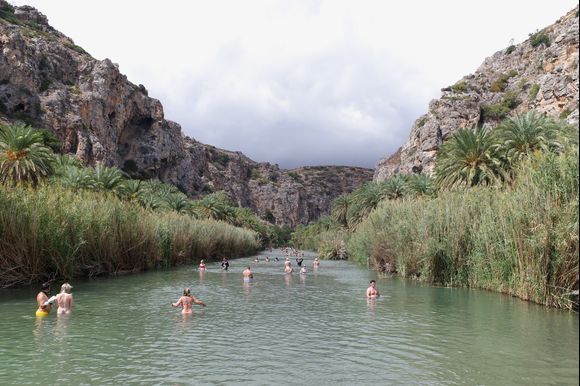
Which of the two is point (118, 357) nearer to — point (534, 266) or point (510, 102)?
point (534, 266)

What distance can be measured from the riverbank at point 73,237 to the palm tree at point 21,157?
5300mm

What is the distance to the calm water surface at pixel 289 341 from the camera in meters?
11.1

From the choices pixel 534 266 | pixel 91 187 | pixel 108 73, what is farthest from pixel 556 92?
pixel 108 73

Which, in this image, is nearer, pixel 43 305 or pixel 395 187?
pixel 43 305

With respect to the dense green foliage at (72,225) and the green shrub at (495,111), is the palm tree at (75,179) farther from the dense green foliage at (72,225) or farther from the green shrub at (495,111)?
the green shrub at (495,111)

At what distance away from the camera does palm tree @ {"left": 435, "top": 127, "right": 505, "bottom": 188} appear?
37281 mm

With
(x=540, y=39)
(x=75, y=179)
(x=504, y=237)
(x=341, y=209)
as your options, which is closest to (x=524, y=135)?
(x=504, y=237)

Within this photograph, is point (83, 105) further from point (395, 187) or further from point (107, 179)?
point (395, 187)

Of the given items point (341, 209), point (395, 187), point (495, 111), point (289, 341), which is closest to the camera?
point (289, 341)

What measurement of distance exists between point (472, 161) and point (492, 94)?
73124 millimetres

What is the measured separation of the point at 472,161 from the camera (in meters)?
38.8

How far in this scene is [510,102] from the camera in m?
94.8

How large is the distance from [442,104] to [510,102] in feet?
45.8

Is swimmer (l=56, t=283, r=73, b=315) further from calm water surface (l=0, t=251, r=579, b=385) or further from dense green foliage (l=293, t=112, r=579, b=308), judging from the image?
dense green foliage (l=293, t=112, r=579, b=308)
